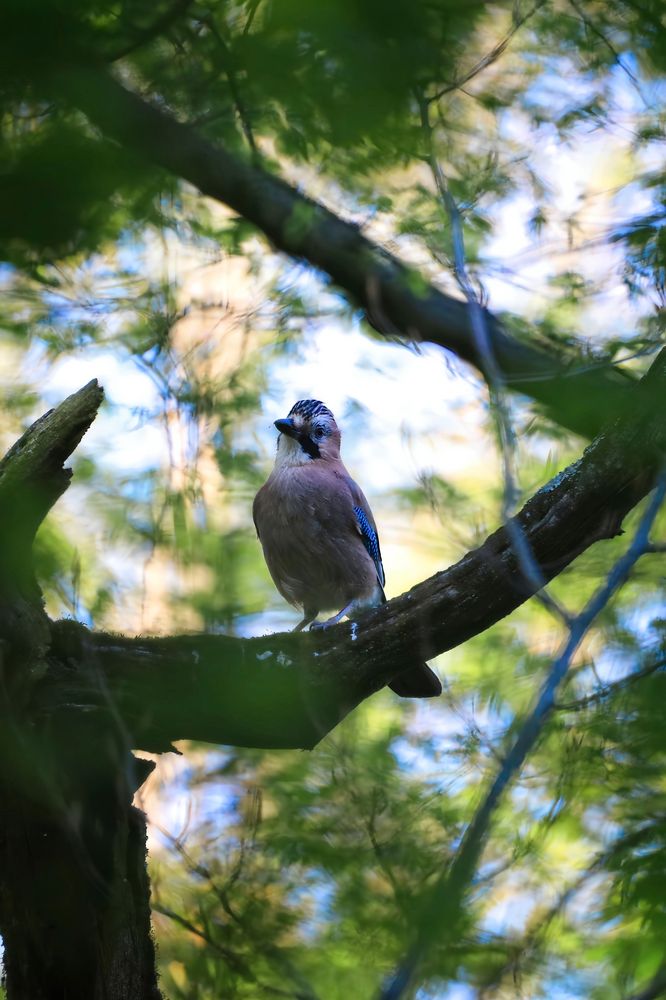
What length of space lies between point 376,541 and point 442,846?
3336 mm

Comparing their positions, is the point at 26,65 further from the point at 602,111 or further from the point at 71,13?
the point at 602,111

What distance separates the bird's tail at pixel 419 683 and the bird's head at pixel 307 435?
182cm

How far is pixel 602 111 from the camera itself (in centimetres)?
504

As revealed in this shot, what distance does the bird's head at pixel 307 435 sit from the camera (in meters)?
7.39

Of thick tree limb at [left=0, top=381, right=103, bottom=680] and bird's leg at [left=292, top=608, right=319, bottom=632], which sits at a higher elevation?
bird's leg at [left=292, top=608, right=319, bottom=632]

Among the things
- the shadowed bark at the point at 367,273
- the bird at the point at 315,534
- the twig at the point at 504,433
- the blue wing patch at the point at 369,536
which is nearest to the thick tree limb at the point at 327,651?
the shadowed bark at the point at 367,273

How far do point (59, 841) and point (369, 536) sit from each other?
11.5 feet

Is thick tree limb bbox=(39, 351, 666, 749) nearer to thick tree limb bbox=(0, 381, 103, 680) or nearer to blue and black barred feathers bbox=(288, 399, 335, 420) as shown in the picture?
thick tree limb bbox=(0, 381, 103, 680)

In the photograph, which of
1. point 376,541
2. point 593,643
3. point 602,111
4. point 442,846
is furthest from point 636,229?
point 376,541

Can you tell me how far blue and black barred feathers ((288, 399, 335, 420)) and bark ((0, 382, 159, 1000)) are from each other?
138 inches

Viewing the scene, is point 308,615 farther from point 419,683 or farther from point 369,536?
point 419,683

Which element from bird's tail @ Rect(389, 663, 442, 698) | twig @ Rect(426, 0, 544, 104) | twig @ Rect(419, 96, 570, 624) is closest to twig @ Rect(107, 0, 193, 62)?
twig @ Rect(419, 96, 570, 624)

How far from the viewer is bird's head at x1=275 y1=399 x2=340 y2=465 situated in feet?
24.2

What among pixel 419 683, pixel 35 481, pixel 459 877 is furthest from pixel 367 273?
pixel 459 877
